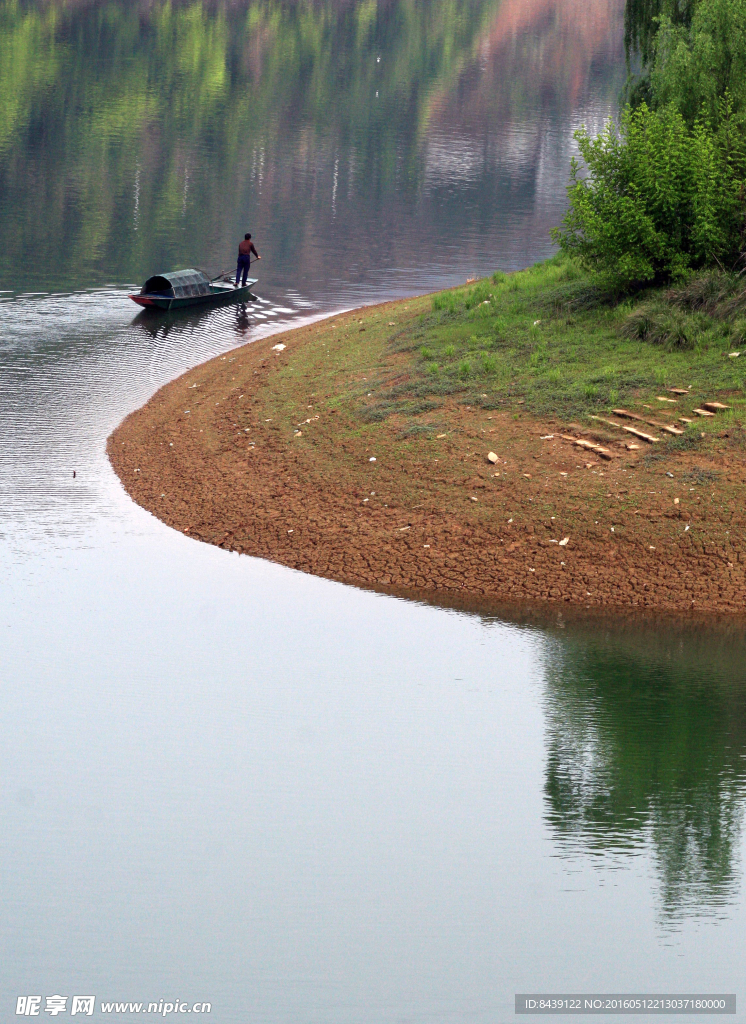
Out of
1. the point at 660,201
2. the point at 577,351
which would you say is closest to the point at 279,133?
the point at 660,201

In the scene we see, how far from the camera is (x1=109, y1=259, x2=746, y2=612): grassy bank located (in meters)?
18.9

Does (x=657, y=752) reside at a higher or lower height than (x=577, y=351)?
lower

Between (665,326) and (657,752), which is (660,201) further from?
(657,752)

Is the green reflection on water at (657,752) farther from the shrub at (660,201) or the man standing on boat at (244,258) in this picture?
the man standing on boat at (244,258)

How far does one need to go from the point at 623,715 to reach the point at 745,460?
22.6 feet

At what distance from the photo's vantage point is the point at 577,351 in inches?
979

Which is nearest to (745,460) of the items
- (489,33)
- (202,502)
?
(202,502)

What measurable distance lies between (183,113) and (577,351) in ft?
186

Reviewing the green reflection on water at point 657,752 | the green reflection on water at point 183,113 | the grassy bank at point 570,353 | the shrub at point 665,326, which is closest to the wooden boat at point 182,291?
the green reflection on water at point 183,113

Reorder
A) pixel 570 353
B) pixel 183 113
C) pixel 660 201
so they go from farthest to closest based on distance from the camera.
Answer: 1. pixel 183 113
2. pixel 660 201
3. pixel 570 353

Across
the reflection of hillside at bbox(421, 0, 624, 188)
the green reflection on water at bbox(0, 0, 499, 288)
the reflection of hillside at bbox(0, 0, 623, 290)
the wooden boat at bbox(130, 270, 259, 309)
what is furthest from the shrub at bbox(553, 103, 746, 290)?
the reflection of hillside at bbox(421, 0, 624, 188)

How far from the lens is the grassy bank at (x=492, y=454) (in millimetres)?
18938

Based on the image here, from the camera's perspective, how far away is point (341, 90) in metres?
89.6

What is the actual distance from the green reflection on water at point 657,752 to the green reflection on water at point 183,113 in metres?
27.9
